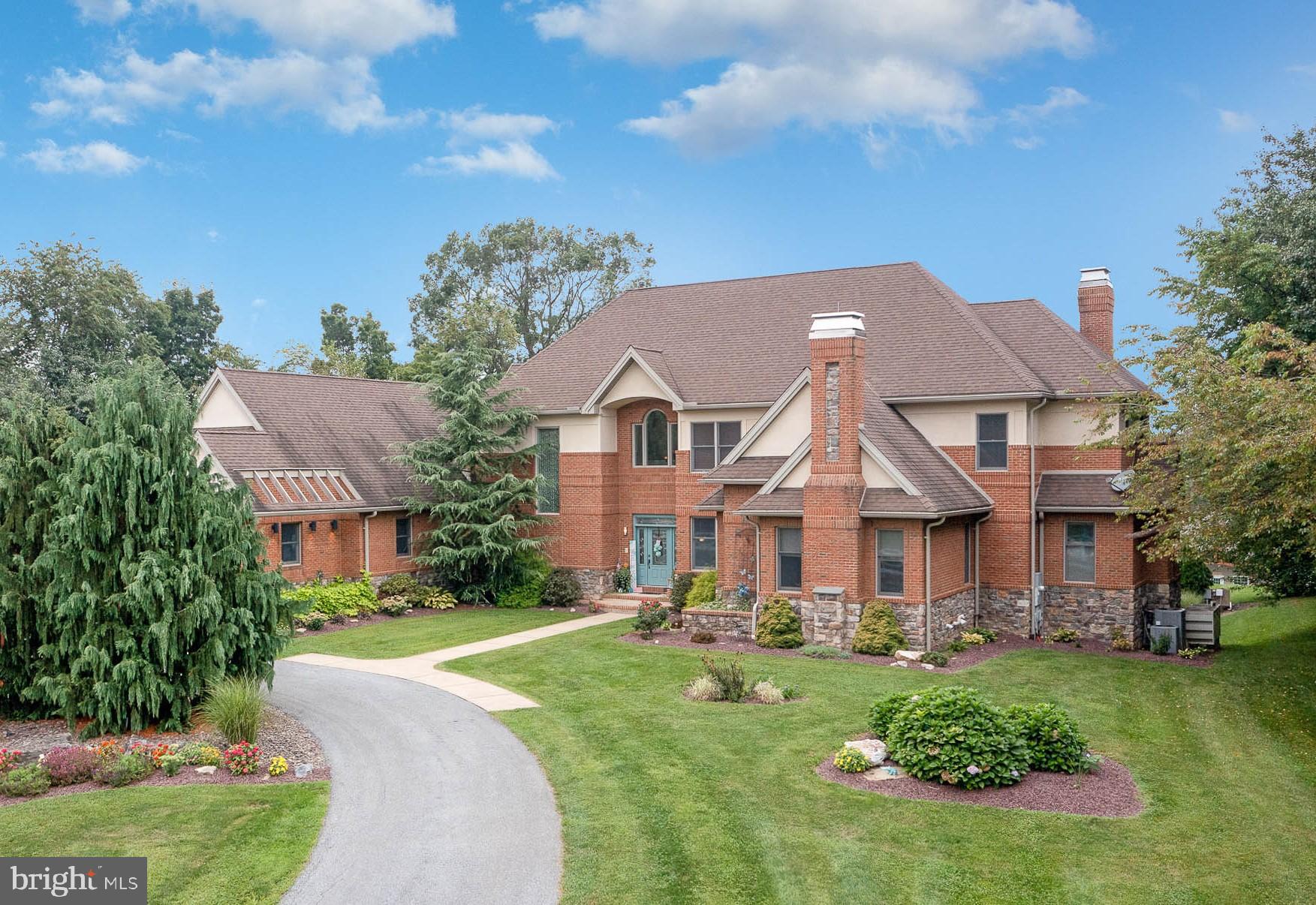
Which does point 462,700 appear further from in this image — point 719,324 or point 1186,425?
point 719,324

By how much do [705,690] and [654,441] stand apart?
14.7 metres

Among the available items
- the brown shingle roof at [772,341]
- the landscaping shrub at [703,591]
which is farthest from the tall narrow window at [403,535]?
the landscaping shrub at [703,591]

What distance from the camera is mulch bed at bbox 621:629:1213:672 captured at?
21.5m

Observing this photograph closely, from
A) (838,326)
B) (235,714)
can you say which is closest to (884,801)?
(235,714)

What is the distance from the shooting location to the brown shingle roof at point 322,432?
2850 centimetres

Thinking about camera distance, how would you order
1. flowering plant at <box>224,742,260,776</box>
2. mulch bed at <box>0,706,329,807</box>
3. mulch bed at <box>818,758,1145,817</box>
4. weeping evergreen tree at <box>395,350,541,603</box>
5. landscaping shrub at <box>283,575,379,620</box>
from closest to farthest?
mulch bed at <box>818,758,1145,817</box> < mulch bed at <box>0,706,329,807</box> < flowering plant at <box>224,742,260,776</box> < landscaping shrub at <box>283,575,379,620</box> < weeping evergreen tree at <box>395,350,541,603</box>

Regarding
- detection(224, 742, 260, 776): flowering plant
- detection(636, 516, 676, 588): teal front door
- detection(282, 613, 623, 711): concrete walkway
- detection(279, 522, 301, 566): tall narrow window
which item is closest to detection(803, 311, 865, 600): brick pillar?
detection(282, 613, 623, 711): concrete walkway

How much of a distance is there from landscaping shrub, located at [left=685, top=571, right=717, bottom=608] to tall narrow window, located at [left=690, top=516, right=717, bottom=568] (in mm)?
2437

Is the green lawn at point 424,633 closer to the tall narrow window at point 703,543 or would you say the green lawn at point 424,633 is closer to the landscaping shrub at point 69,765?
the tall narrow window at point 703,543

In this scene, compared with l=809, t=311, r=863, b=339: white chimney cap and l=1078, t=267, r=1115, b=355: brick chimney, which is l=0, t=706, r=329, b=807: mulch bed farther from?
l=1078, t=267, r=1115, b=355: brick chimney

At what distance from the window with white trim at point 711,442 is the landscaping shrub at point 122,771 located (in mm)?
18433

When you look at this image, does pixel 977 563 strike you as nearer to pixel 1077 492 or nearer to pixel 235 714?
pixel 1077 492

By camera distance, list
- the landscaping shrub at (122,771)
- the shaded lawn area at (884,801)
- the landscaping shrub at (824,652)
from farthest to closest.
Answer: the landscaping shrub at (824,652) → the landscaping shrub at (122,771) → the shaded lawn area at (884,801)

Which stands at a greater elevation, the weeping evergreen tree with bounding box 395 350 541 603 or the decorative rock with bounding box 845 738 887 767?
the weeping evergreen tree with bounding box 395 350 541 603
